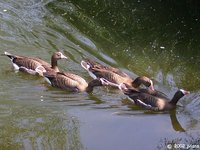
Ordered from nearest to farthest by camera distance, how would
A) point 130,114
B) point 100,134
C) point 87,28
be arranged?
point 100,134
point 130,114
point 87,28

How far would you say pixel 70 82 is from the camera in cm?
1088

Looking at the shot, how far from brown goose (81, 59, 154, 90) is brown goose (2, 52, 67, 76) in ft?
2.14

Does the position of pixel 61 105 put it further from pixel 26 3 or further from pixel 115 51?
pixel 26 3

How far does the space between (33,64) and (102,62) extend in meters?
1.86

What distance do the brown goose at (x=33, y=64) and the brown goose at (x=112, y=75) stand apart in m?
0.65

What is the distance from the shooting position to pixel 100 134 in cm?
916

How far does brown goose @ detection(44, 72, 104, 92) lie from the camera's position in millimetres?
10789

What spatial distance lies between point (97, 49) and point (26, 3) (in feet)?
11.6

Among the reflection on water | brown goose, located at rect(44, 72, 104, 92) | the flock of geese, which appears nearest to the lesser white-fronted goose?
the flock of geese

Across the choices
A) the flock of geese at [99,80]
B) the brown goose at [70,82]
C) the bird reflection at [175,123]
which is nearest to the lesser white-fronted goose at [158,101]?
the flock of geese at [99,80]

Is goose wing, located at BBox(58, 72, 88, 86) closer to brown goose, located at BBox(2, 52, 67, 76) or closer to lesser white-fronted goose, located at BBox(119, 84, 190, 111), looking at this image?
brown goose, located at BBox(2, 52, 67, 76)

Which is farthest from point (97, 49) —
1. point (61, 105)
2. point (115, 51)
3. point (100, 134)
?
point (100, 134)

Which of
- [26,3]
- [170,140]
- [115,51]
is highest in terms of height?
[26,3]

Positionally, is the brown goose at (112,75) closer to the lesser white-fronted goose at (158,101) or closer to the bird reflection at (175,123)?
the lesser white-fronted goose at (158,101)
